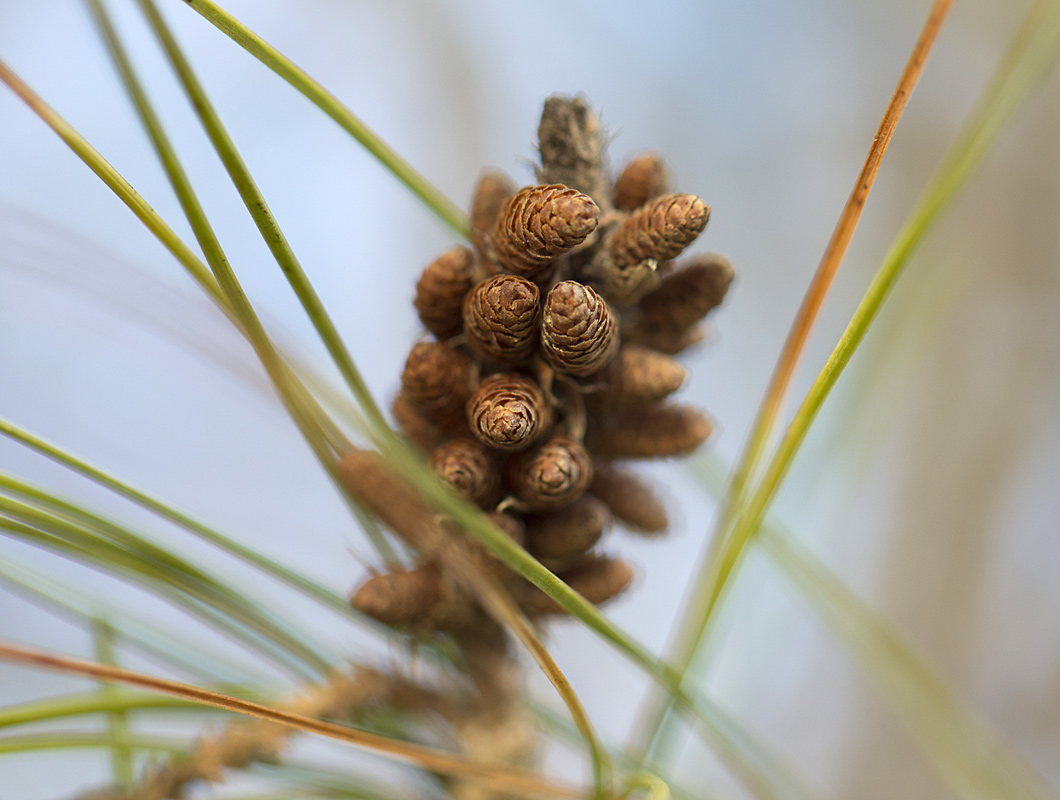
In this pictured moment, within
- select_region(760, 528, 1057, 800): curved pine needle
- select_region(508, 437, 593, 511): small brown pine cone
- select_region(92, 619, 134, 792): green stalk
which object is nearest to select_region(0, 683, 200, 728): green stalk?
select_region(92, 619, 134, 792): green stalk

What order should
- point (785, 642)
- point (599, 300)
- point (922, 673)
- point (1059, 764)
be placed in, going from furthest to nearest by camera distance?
1. point (785, 642)
2. point (1059, 764)
3. point (922, 673)
4. point (599, 300)

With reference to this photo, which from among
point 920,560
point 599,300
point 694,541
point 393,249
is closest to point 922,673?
point 599,300

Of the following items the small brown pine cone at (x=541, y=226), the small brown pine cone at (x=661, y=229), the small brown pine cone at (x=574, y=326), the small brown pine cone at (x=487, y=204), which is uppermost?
the small brown pine cone at (x=487, y=204)

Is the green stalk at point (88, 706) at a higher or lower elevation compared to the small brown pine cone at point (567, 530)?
lower

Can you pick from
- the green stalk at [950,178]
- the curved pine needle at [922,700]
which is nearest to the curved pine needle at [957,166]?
the green stalk at [950,178]

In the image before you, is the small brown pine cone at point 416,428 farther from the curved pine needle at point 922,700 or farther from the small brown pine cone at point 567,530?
the curved pine needle at point 922,700

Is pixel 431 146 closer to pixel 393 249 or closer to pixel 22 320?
pixel 393 249
